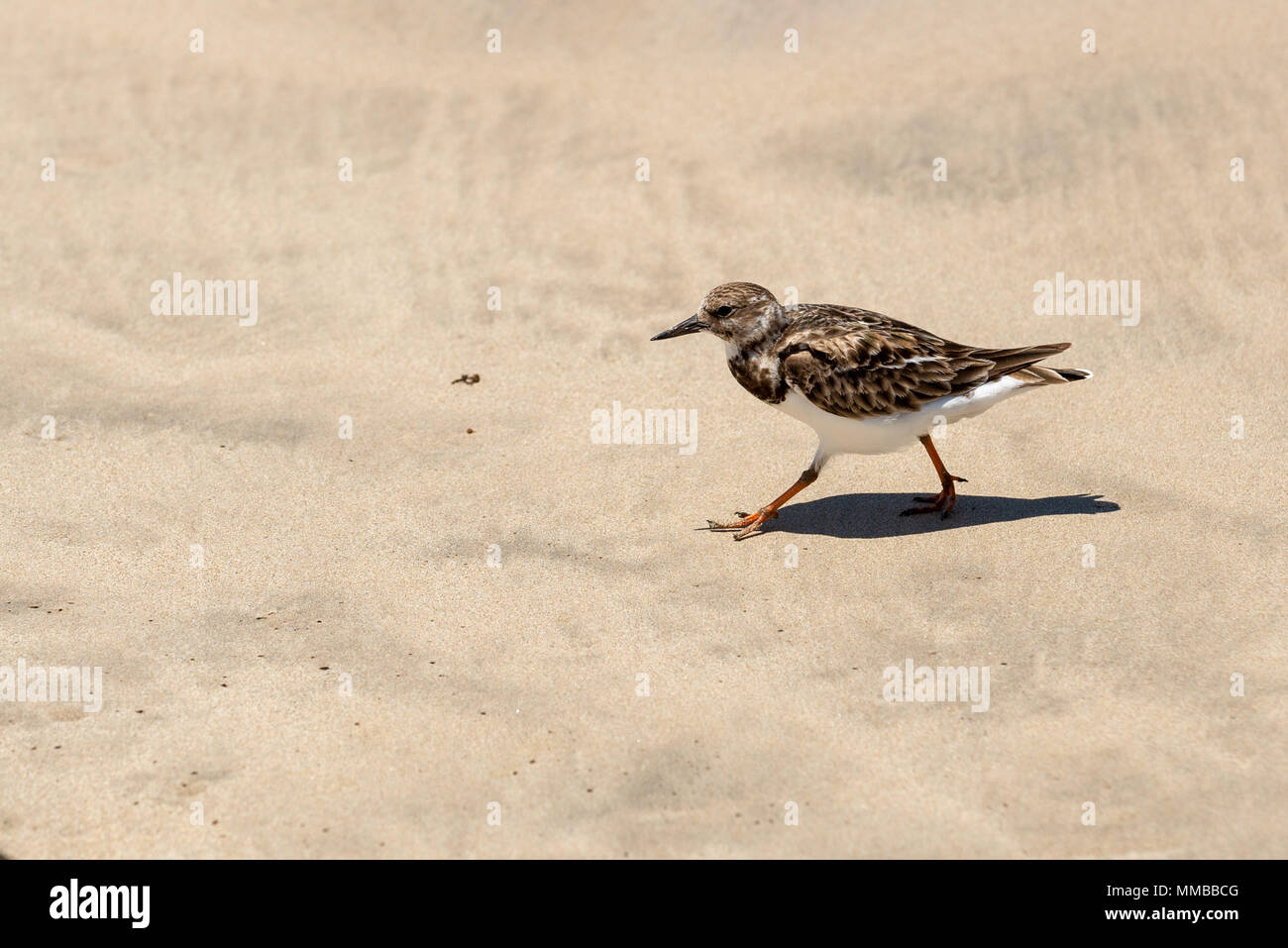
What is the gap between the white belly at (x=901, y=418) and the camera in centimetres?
800

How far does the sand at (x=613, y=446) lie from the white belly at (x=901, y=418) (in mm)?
635

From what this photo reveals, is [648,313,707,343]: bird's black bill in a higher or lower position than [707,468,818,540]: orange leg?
higher

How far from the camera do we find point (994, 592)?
7395mm

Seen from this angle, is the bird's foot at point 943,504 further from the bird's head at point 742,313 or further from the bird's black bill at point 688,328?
the bird's black bill at point 688,328

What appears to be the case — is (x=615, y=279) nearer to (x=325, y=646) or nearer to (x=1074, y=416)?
(x=1074, y=416)

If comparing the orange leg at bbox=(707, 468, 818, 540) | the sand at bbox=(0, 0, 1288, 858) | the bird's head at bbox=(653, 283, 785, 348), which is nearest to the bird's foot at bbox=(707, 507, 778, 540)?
the orange leg at bbox=(707, 468, 818, 540)

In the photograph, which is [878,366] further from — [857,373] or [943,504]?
[943,504]

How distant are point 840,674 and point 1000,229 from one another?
6523 millimetres

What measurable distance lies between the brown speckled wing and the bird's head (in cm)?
16

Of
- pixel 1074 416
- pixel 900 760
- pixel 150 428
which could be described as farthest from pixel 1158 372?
pixel 150 428

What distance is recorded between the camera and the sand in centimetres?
584

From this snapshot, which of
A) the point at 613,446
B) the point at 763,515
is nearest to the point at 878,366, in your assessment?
the point at 763,515

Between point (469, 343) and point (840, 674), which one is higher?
point (469, 343)

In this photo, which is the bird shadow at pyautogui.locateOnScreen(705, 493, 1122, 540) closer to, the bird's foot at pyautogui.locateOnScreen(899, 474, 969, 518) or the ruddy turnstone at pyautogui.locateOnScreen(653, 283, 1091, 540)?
the bird's foot at pyautogui.locateOnScreen(899, 474, 969, 518)
